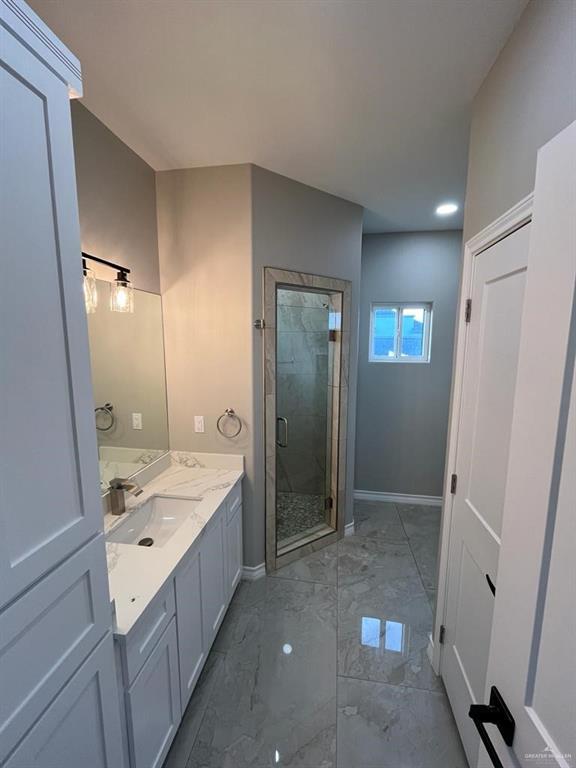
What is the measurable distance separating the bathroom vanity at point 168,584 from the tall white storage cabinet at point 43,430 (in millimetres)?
267

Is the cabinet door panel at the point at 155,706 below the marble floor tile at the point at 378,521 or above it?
above

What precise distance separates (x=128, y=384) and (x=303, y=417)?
1.68 m

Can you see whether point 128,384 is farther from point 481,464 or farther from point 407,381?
point 407,381

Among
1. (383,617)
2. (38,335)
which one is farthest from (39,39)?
(383,617)

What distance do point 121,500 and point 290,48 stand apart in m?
2.12

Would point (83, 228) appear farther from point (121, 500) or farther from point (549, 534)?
point (549, 534)

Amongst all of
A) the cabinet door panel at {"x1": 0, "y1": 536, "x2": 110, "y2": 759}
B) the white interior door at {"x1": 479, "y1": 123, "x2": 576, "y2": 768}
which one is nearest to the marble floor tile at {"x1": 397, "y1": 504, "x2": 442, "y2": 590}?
the white interior door at {"x1": 479, "y1": 123, "x2": 576, "y2": 768}

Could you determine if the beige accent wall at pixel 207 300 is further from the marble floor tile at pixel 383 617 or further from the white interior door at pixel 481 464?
the white interior door at pixel 481 464

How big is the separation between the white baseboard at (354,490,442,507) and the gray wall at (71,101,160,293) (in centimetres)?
300

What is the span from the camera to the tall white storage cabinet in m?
0.60

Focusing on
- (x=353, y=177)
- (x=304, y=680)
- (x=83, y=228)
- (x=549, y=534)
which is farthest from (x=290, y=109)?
(x=304, y=680)

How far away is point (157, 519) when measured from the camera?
6.27 ft

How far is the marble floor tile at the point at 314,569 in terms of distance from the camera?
2.49 meters

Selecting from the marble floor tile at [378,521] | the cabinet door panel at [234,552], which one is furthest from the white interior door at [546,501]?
the marble floor tile at [378,521]
